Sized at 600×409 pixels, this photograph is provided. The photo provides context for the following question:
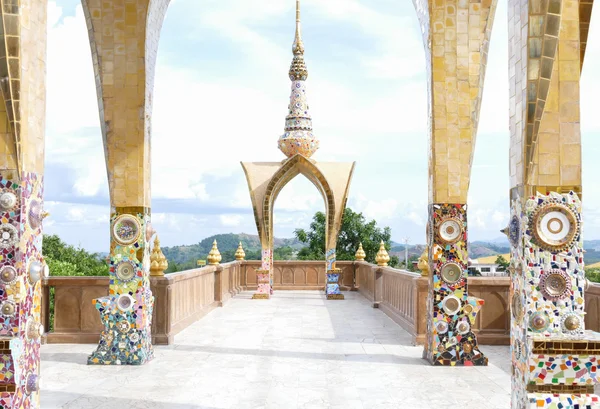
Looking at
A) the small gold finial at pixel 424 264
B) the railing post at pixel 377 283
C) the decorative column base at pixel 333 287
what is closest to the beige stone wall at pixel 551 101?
the small gold finial at pixel 424 264

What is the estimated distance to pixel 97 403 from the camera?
563 cm

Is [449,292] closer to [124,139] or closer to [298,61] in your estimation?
[124,139]

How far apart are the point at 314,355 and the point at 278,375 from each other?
124 cm

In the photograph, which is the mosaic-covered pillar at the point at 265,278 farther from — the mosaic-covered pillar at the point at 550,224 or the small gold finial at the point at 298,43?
the mosaic-covered pillar at the point at 550,224

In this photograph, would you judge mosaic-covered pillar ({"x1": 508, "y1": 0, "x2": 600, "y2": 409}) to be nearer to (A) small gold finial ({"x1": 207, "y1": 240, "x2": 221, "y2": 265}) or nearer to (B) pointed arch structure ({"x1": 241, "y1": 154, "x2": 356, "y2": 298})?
(A) small gold finial ({"x1": 207, "y1": 240, "x2": 221, "y2": 265})

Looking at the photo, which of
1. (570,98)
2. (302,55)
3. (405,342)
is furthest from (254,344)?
(302,55)

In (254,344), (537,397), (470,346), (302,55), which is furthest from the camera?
(302,55)

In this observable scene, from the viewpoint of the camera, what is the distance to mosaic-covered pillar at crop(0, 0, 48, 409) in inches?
179

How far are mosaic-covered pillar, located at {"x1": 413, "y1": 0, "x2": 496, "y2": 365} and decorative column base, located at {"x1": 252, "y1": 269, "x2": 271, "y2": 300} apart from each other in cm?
816

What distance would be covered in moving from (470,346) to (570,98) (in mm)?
3790

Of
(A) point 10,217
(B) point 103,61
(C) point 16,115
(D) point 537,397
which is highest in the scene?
(B) point 103,61

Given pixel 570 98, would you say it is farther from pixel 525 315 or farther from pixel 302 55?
pixel 302 55

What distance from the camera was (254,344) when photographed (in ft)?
28.8

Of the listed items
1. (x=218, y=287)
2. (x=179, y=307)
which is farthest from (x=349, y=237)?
(x=179, y=307)
